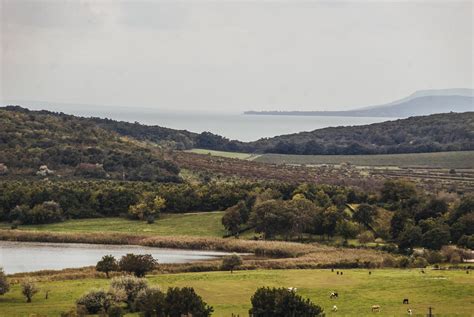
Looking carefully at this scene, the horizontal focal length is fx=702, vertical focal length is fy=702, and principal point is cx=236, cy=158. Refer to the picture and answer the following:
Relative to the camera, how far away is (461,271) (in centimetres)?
5247

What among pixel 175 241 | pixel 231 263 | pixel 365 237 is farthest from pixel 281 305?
pixel 175 241

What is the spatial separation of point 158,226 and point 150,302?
46.0 metres

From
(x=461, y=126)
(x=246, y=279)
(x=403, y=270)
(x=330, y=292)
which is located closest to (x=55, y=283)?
(x=246, y=279)

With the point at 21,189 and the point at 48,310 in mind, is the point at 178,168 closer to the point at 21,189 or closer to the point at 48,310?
the point at 21,189

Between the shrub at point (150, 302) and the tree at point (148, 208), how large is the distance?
1768 inches

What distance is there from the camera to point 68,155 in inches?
5039

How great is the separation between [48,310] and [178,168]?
9052 centimetres

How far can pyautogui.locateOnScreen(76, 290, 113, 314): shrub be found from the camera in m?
39.0

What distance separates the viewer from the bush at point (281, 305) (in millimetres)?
35406

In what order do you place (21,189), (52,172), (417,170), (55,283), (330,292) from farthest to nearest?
(417,170), (52,172), (21,189), (55,283), (330,292)

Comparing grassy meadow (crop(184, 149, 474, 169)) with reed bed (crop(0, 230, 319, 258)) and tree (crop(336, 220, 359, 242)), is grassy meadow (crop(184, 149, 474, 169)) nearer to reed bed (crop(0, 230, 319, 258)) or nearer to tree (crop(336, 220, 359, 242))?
tree (crop(336, 220, 359, 242))

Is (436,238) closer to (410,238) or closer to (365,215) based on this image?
(410,238)

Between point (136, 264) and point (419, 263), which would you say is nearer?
point (136, 264)

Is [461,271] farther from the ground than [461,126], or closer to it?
closer to it
